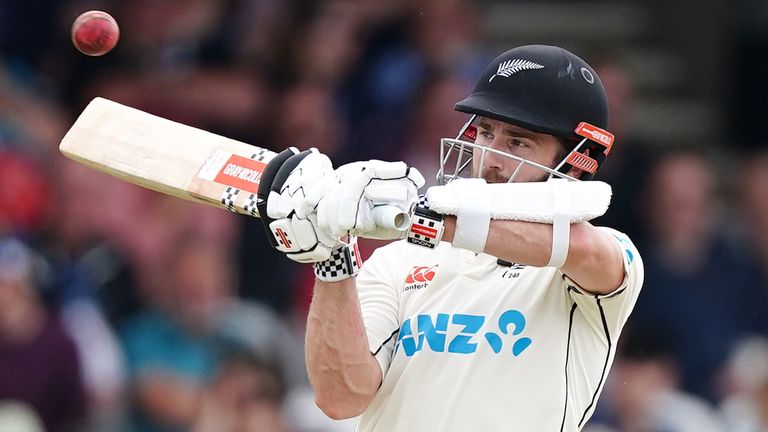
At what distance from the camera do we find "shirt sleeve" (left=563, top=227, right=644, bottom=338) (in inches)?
132

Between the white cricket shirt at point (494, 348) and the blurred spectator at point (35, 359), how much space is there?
2.85 meters

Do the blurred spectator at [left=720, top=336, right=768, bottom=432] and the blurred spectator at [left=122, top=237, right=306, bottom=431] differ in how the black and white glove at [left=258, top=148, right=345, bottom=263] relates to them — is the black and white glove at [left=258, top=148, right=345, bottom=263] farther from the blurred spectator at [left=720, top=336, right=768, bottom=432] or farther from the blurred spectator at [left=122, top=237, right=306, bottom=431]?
the blurred spectator at [left=720, top=336, right=768, bottom=432]

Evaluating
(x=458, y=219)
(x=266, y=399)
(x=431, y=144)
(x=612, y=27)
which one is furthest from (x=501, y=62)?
(x=612, y=27)

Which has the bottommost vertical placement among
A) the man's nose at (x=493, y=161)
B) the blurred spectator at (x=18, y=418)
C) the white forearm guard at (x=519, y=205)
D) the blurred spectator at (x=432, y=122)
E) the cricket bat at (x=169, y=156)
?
the blurred spectator at (x=18, y=418)

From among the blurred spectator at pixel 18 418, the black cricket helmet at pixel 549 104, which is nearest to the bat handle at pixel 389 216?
the black cricket helmet at pixel 549 104

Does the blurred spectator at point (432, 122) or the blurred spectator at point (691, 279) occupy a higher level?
the blurred spectator at point (432, 122)

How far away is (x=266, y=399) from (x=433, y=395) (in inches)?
110

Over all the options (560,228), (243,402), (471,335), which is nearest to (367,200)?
(560,228)

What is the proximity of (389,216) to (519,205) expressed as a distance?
0.29 meters

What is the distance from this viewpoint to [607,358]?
11.5 ft

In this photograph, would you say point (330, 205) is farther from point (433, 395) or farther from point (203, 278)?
point (203, 278)

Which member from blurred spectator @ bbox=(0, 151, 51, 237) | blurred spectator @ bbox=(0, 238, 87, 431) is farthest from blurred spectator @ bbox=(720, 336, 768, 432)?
blurred spectator @ bbox=(0, 151, 51, 237)

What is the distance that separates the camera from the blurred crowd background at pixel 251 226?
6.25 meters

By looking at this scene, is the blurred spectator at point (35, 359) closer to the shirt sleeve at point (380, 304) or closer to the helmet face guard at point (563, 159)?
the shirt sleeve at point (380, 304)
